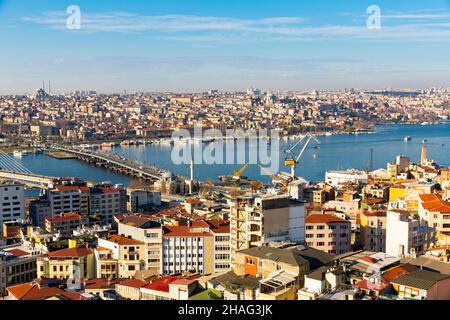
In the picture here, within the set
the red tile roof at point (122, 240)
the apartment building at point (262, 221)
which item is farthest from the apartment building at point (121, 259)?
the apartment building at point (262, 221)

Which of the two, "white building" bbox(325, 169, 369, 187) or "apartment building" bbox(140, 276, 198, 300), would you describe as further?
"white building" bbox(325, 169, 369, 187)

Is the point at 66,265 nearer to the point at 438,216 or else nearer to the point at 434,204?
the point at 438,216

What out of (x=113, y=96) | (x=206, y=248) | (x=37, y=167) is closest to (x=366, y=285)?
(x=206, y=248)

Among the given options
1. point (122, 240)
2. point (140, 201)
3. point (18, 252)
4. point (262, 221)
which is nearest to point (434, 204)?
point (262, 221)

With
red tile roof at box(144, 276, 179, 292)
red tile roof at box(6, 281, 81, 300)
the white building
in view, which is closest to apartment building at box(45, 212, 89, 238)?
red tile roof at box(6, 281, 81, 300)

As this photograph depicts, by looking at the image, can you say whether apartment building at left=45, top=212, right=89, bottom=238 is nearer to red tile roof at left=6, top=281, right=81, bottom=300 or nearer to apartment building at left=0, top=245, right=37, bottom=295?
apartment building at left=0, top=245, right=37, bottom=295

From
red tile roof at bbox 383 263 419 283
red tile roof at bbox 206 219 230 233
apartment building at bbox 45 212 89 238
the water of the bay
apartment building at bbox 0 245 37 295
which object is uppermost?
red tile roof at bbox 383 263 419 283
